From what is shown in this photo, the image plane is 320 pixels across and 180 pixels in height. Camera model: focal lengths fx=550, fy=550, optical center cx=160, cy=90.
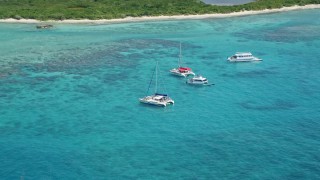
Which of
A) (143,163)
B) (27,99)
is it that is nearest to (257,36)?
(27,99)

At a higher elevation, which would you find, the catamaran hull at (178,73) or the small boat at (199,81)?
the catamaran hull at (178,73)

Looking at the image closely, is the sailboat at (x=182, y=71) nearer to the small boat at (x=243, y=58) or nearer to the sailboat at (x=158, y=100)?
the small boat at (x=243, y=58)

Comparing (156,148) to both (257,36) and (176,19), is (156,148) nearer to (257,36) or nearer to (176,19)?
(257,36)

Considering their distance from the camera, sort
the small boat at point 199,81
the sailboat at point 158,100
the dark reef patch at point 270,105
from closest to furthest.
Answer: the dark reef patch at point 270,105 → the sailboat at point 158,100 → the small boat at point 199,81

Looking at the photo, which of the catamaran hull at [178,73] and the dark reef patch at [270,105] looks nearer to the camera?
the dark reef patch at [270,105]

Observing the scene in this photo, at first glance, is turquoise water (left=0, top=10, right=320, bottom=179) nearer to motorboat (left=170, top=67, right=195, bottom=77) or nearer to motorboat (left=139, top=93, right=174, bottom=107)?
motorboat (left=139, top=93, right=174, bottom=107)

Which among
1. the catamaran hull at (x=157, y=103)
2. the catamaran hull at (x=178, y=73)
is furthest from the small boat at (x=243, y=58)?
the catamaran hull at (x=157, y=103)

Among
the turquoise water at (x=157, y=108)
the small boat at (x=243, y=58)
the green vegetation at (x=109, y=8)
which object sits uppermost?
the green vegetation at (x=109, y=8)

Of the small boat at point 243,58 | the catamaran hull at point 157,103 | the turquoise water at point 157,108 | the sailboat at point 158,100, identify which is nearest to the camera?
the turquoise water at point 157,108
